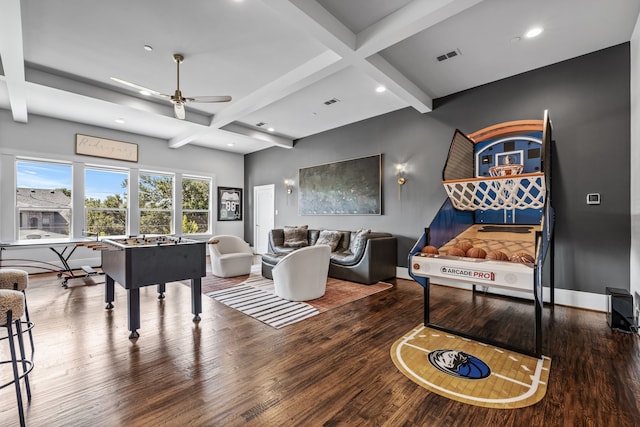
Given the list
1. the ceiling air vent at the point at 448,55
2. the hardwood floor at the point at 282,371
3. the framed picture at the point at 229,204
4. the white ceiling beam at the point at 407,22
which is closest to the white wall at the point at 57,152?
the framed picture at the point at 229,204

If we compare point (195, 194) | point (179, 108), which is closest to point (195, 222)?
point (195, 194)

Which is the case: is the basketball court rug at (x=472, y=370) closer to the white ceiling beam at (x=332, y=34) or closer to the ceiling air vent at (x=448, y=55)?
the white ceiling beam at (x=332, y=34)

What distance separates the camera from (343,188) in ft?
20.6

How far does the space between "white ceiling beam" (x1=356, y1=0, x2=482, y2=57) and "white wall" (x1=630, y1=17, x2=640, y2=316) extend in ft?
7.05

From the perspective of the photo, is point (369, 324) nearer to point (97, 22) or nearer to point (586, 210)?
point (586, 210)

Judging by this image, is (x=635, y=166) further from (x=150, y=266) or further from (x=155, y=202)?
(x=155, y=202)

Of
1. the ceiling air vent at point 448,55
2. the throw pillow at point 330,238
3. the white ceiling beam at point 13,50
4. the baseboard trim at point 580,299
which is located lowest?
the baseboard trim at point 580,299

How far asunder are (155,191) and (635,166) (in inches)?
342

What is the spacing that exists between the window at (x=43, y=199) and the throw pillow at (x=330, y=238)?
5.34 meters

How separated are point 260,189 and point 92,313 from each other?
557 centimetres

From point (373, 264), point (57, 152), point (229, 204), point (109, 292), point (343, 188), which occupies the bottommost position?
point (109, 292)

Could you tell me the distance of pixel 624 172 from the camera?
130 inches

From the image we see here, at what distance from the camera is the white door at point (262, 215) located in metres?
8.20

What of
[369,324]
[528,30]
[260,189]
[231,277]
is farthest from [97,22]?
[260,189]
